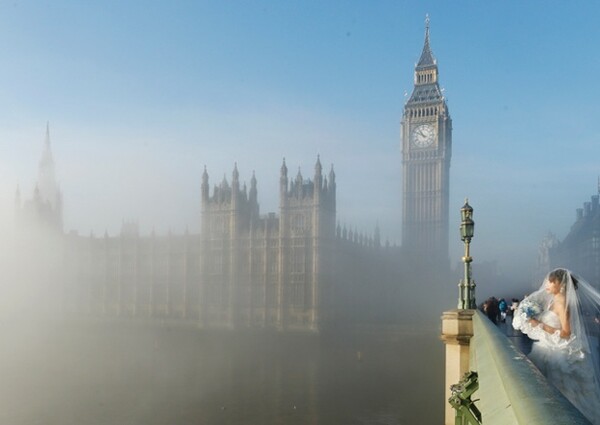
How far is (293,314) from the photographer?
5622 cm

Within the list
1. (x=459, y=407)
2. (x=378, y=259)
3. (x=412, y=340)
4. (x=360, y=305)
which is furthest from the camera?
(x=378, y=259)

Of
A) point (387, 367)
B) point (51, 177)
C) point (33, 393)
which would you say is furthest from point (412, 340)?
point (51, 177)

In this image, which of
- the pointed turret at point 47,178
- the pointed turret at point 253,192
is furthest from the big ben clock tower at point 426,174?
the pointed turret at point 47,178

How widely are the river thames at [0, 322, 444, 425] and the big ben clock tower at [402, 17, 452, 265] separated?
3020 cm

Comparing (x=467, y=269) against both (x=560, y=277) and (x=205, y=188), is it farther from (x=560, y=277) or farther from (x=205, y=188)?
(x=205, y=188)

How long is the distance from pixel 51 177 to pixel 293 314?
61475 millimetres

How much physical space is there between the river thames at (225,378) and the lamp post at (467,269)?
660 inches

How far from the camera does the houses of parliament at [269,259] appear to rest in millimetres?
57031

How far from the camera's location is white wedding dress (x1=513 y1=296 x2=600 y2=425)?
→ 5246 mm

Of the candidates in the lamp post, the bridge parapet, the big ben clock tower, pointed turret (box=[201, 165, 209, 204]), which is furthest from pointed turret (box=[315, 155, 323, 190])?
the bridge parapet

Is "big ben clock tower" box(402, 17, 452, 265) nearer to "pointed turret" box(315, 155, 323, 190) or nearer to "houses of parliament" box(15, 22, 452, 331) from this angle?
"houses of parliament" box(15, 22, 452, 331)

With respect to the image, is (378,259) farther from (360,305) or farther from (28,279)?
(28,279)

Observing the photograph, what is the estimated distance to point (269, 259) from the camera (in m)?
58.7

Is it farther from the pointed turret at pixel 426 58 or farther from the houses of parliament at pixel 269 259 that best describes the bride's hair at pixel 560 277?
the pointed turret at pixel 426 58
